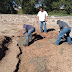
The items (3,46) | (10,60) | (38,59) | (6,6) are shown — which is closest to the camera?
(10,60)

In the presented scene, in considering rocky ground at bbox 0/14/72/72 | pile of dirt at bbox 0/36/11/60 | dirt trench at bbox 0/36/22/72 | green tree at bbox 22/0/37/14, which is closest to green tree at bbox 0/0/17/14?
green tree at bbox 22/0/37/14

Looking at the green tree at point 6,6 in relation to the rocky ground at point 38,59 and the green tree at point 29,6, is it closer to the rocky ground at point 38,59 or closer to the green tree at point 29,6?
the green tree at point 29,6

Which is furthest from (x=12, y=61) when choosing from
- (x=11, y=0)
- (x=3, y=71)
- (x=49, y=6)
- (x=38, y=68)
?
(x=11, y=0)

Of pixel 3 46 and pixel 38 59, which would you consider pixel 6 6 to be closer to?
pixel 3 46

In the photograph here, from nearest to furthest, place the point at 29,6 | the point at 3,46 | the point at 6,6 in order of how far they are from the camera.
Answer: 1. the point at 3,46
2. the point at 29,6
3. the point at 6,6

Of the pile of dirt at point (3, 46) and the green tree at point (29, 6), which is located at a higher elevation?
the green tree at point (29, 6)

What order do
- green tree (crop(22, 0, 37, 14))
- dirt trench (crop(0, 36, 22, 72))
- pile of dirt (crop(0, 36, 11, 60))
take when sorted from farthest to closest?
green tree (crop(22, 0, 37, 14)) < pile of dirt (crop(0, 36, 11, 60)) < dirt trench (crop(0, 36, 22, 72))

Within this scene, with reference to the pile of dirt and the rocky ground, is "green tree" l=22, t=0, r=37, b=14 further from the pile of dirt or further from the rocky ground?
the rocky ground

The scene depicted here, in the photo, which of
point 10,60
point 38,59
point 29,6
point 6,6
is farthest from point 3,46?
point 6,6

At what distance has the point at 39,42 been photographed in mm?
4844

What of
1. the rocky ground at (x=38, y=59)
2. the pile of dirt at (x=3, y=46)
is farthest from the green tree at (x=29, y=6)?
the rocky ground at (x=38, y=59)

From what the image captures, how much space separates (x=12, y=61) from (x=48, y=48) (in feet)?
5.60

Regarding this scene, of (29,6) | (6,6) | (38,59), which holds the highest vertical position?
(6,6)

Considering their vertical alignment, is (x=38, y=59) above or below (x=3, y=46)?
below
